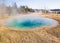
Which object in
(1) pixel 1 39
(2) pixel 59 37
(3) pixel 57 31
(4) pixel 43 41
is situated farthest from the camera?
(3) pixel 57 31

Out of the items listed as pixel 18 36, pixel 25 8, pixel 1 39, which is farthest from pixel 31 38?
pixel 25 8

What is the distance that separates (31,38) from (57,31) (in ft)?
17.7

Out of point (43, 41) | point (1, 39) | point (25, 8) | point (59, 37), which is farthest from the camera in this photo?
point (25, 8)

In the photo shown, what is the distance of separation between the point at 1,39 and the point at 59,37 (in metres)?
7.56

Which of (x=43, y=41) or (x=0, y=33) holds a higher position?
(x=0, y=33)

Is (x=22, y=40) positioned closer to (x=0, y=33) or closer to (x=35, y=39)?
(x=35, y=39)

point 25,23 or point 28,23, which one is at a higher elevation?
point 25,23

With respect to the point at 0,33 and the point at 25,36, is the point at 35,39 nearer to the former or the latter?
the point at 25,36

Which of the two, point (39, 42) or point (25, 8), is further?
point (25, 8)

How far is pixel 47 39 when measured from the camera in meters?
16.8

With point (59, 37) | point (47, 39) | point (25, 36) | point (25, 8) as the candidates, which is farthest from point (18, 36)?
point (25, 8)

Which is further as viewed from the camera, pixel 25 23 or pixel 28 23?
pixel 28 23

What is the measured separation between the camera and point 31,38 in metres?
16.3

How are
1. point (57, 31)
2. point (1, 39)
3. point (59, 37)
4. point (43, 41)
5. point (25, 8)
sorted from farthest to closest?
point (25, 8) → point (57, 31) → point (59, 37) → point (43, 41) → point (1, 39)
